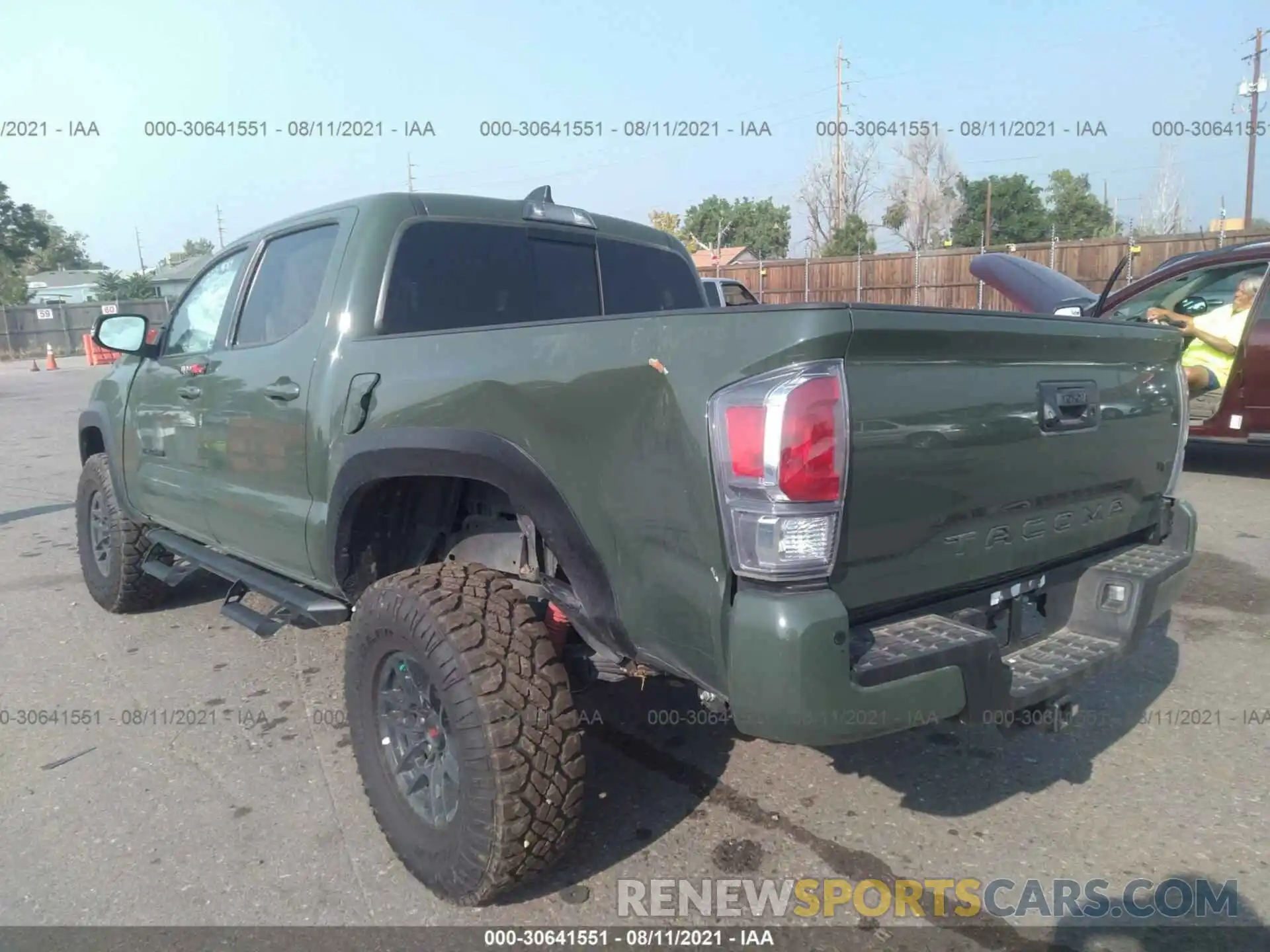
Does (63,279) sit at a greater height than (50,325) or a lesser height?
greater

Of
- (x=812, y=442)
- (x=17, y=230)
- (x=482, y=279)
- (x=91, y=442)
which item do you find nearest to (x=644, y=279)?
(x=482, y=279)

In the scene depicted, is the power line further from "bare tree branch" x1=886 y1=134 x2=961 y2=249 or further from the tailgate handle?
the tailgate handle

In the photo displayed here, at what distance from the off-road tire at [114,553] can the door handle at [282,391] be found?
197 centimetres

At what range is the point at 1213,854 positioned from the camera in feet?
8.95

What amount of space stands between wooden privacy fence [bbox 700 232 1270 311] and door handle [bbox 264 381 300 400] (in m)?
16.2

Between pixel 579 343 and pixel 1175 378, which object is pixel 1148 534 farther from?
pixel 579 343

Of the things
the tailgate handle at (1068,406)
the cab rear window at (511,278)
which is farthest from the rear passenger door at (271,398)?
the tailgate handle at (1068,406)

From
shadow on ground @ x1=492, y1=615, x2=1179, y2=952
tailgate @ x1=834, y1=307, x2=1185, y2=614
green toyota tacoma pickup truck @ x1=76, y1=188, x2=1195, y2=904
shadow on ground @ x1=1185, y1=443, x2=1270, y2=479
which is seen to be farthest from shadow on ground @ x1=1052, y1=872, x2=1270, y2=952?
shadow on ground @ x1=1185, y1=443, x2=1270, y2=479

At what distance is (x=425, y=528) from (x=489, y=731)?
100cm

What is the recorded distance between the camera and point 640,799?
→ 3133mm

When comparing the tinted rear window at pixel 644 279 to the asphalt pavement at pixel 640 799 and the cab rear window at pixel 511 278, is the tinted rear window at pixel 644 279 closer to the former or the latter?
the cab rear window at pixel 511 278

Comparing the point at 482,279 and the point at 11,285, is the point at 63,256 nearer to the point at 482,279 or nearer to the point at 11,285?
the point at 11,285

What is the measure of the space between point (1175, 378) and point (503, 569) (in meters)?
2.25

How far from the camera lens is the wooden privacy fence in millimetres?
20719
